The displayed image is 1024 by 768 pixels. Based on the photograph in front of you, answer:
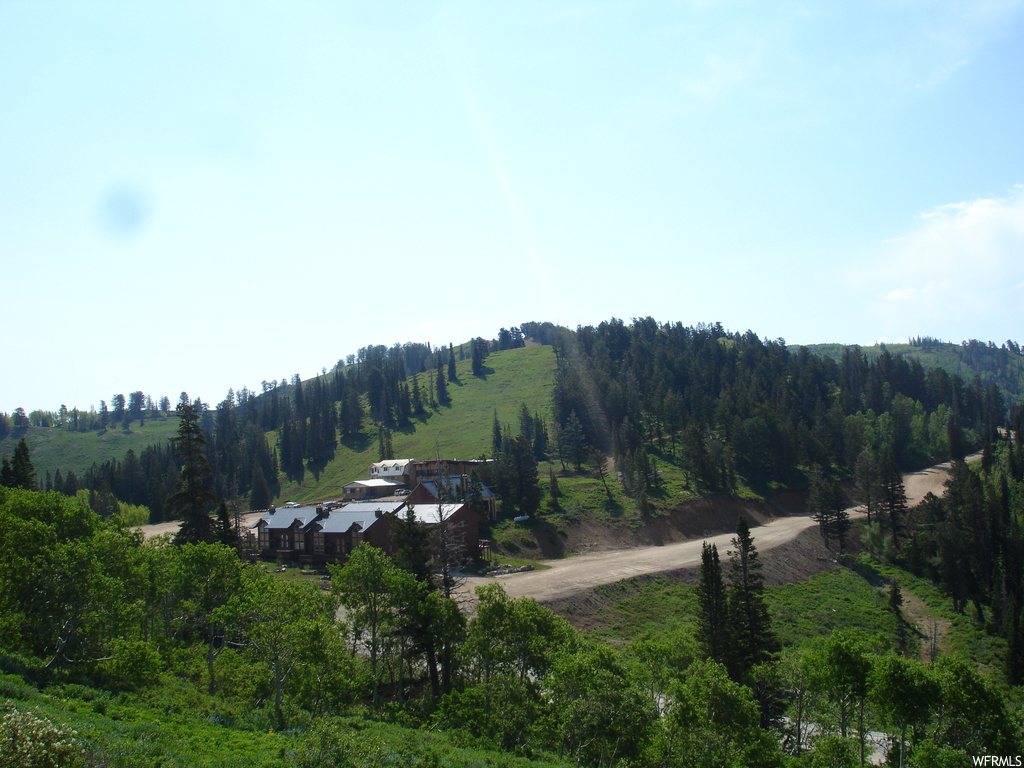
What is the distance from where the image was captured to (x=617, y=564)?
224ft

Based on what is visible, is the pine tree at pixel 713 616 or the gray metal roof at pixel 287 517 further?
the gray metal roof at pixel 287 517

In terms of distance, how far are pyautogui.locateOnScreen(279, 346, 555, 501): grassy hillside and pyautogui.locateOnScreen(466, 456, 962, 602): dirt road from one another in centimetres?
4736

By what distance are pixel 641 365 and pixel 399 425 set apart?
2627 inches

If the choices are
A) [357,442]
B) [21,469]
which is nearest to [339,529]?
[21,469]

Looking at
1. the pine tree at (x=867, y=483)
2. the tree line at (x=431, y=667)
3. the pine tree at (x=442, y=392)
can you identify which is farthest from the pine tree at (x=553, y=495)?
the pine tree at (x=442, y=392)

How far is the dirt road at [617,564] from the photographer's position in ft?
186

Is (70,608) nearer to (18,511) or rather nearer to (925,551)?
(18,511)

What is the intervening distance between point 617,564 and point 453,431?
91.5 metres

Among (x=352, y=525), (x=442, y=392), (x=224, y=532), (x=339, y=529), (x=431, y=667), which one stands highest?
(x=442, y=392)

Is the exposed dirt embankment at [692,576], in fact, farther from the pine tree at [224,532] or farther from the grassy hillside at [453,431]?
the grassy hillside at [453,431]

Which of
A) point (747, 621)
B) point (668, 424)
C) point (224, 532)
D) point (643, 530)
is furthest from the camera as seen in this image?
point (668, 424)

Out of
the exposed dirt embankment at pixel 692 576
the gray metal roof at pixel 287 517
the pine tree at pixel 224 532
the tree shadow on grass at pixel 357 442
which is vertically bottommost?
the exposed dirt embankment at pixel 692 576

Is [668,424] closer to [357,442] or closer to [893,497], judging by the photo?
[893,497]

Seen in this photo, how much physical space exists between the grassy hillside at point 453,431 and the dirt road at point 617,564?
47.4 m
